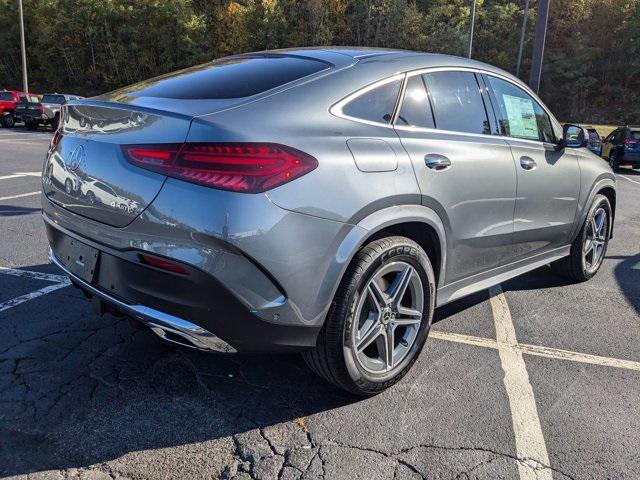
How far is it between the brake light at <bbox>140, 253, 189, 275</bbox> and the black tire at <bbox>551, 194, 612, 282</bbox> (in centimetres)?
359

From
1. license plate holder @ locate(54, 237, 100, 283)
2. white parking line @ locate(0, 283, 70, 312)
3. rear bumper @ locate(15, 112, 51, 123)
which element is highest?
license plate holder @ locate(54, 237, 100, 283)

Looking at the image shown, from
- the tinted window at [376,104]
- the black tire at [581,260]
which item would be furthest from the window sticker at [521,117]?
the tinted window at [376,104]

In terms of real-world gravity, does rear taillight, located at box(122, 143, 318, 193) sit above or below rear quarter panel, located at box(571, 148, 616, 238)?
Answer: above

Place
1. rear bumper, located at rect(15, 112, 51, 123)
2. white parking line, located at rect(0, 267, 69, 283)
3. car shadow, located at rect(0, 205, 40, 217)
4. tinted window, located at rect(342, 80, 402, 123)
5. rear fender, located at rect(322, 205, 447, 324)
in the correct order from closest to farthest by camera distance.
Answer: rear fender, located at rect(322, 205, 447, 324)
tinted window, located at rect(342, 80, 402, 123)
white parking line, located at rect(0, 267, 69, 283)
car shadow, located at rect(0, 205, 40, 217)
rear bumper, located at rect(15, 112, 51, 123)

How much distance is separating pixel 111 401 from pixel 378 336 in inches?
53.2

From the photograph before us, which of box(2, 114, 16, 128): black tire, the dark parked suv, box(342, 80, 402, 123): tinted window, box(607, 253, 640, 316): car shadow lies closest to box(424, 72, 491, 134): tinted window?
box(342, 80, 402, 123): tinted window

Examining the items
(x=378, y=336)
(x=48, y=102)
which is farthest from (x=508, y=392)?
(x=48, y=102)

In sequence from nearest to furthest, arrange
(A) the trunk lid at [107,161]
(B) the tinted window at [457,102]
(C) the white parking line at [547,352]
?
1. (A) the trunk lid at [107,161]
2. (B) the tinted window at [457,102]
3. (C) the white parking line at [547,352]

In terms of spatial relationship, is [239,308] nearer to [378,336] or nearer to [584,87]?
[378,336]

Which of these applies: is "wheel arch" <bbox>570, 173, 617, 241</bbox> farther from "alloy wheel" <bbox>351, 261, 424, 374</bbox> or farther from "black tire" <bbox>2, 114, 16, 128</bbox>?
"black tire" <bbox>2, 114, 16, 128</bbox>

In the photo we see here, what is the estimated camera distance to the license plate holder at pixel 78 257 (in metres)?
2.57

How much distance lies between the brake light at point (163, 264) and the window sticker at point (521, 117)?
2.51 meters

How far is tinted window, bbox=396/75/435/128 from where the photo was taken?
295 centimetres

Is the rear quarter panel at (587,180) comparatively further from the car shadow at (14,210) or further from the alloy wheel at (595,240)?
the car shadow at (14,210)
